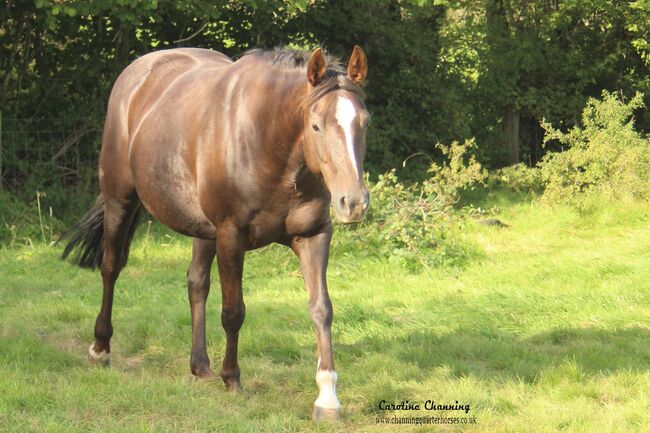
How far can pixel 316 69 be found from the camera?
4926mm

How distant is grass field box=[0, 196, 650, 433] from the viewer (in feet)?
17.0

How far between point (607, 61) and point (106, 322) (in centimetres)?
1238

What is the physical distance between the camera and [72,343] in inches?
274

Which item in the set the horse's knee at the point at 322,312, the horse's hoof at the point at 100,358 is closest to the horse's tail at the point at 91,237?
the horse's hoof at the point at 100,358

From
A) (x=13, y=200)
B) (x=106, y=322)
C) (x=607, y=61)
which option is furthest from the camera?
(x=607, y=61)

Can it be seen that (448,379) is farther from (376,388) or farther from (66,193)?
(66,193)

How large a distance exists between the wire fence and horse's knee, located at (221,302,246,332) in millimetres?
6838

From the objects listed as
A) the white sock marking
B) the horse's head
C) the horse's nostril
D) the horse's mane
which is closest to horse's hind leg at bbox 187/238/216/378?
the white sock marking

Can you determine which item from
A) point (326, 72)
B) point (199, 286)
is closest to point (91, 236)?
point (199, 286)

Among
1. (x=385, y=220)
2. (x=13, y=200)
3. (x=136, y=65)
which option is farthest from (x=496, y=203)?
(x=136, y=65)

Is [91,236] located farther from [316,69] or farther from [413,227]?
[413,227]

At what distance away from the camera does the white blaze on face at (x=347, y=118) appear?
4.68 meters

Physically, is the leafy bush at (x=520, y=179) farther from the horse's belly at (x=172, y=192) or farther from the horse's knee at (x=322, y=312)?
the horse's knee at (x=322, y=312)

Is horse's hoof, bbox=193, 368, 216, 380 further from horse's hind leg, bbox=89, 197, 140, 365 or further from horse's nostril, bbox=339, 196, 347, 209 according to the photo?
horse's nostril, bbox=339, 196, 347, 209
